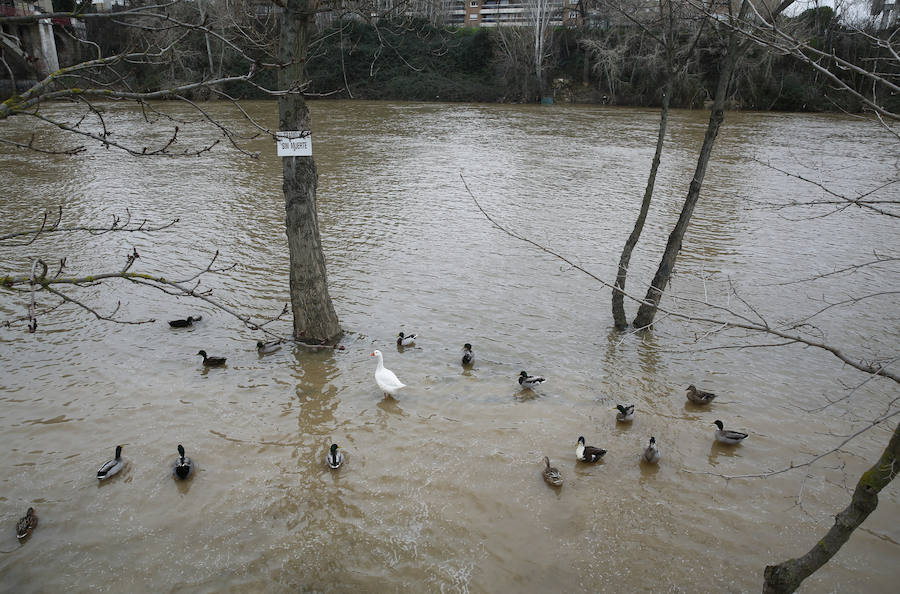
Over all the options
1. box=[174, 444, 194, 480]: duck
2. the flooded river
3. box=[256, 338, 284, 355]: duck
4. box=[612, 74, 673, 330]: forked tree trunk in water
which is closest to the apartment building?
the flooded river

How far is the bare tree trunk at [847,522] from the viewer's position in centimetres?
334

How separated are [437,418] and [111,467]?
367 cm

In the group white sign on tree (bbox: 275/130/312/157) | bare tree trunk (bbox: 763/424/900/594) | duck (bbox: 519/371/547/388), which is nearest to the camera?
bare tree trunk (bbox: 763/424/900/594)

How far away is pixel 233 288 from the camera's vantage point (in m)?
10.7

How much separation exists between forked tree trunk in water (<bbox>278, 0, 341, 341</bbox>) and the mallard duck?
3794 mm

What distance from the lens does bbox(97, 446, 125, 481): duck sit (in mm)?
5832

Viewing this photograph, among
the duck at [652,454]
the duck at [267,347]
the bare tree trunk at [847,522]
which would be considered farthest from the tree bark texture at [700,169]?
the duck at [267,347]

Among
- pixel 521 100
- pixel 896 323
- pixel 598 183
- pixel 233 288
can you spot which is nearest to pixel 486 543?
pixel 233 288

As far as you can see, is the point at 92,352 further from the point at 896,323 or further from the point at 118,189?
the point at 896,323

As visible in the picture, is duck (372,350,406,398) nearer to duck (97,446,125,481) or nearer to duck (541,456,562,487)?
duck (541,456,562,487)

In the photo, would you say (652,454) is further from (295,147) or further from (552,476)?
(295,147)

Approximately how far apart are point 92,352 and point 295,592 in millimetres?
5717

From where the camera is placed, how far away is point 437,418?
721cm

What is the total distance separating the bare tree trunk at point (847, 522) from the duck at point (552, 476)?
215 centimetres
